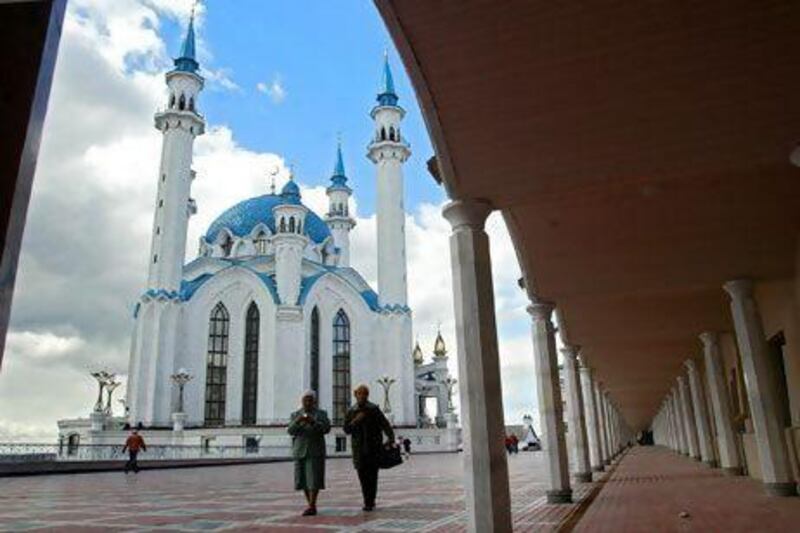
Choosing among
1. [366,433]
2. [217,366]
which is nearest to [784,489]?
[366,433]

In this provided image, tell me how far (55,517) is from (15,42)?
7.67 meters

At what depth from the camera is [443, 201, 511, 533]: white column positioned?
19.5 ft

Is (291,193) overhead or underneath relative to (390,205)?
overhead

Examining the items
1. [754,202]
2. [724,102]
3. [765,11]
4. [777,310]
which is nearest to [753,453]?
[777,310]

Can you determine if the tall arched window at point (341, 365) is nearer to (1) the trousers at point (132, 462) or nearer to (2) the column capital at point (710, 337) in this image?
(1) the trousers at point (132, 462)

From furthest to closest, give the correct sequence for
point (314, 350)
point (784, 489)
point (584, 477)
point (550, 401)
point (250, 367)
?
1. point (314, 350)
2. point (250, 367)
3. point (584, 477)
4. point (550, 401)
5. point (784, 489)

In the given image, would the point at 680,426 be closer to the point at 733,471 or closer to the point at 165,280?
the point at 733,471

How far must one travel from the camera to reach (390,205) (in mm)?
50906

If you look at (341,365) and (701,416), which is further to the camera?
(341,365)

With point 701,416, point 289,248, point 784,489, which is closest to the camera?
point 784,489

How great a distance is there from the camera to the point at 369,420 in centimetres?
857

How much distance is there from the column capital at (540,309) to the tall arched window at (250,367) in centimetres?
3718

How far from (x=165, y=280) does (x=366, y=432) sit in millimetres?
37110

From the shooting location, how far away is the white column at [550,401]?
30.8 feet
